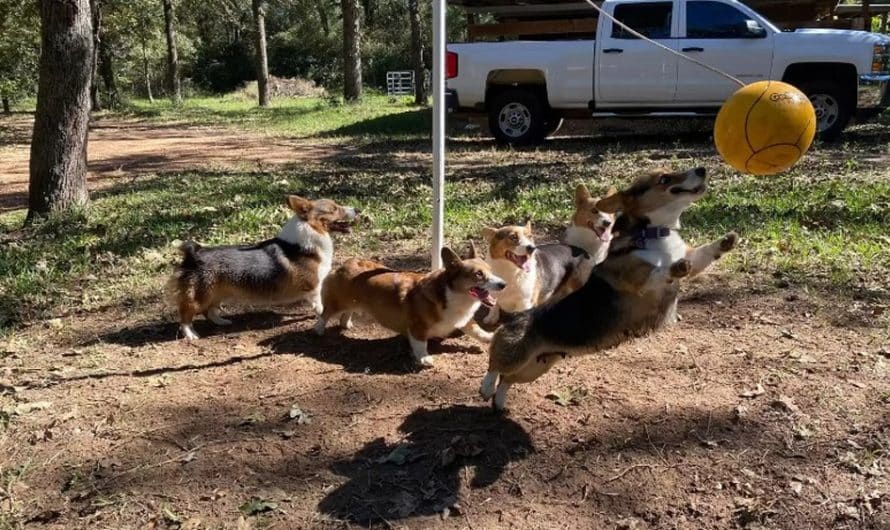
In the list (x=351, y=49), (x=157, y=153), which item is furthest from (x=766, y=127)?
(x=351, y=49)

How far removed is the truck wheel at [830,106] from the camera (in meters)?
11.2

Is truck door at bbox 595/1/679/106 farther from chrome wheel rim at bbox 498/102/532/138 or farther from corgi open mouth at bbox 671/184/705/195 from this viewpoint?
corgi open mouth at bbox 671/184/705/195

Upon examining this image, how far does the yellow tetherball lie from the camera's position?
3760mm

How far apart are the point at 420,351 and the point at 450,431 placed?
91cm

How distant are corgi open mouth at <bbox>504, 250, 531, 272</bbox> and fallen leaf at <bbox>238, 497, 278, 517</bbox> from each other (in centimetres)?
225

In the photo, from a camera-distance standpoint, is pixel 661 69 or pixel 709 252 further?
pixel 661 69

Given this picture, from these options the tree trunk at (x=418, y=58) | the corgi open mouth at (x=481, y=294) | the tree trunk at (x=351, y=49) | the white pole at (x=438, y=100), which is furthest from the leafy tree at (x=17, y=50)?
the corgi open mouth at (x=481, y=294)

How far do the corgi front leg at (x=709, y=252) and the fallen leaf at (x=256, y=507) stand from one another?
2.17 metres

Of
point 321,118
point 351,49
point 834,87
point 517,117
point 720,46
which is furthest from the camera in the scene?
point 351,49

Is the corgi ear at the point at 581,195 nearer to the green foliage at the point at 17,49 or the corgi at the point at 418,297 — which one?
Answer: the corgi at the point at 418,297

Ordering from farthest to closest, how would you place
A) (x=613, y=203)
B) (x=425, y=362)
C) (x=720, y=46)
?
(x=720, y=46) < (x=425, y=362) < (x=613, y=203)

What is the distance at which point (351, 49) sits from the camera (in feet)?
77.7

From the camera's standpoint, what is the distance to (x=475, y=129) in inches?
644

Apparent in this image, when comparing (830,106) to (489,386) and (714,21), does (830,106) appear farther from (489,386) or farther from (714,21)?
(489,386)
